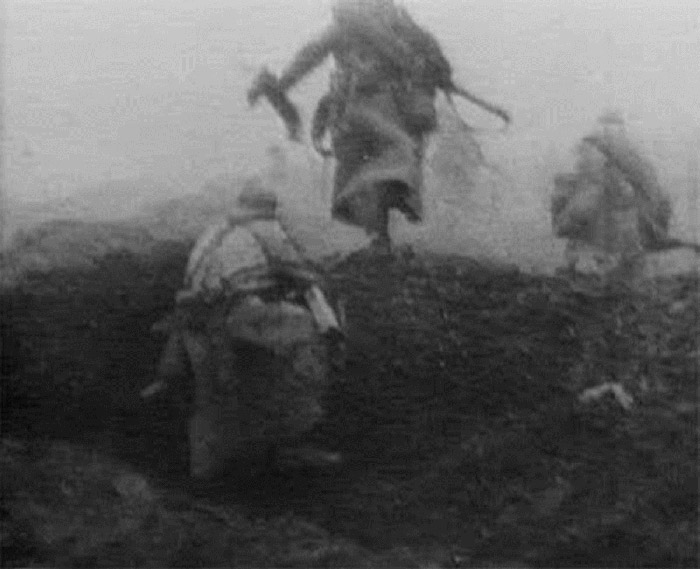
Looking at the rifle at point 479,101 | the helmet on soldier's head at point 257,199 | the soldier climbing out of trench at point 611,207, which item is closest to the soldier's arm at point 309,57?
the rifle at point 479,101

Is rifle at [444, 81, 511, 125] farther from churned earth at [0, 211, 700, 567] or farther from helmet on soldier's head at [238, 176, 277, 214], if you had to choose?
helmet on soldier's head at [238, 176, 277, 214]

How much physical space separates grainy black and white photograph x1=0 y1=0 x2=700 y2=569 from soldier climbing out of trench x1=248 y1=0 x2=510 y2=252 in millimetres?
11

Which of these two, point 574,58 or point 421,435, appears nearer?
point 421,435

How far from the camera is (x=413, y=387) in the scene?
5.21 metres

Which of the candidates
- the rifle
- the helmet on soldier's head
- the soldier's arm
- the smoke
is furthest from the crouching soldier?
the rifle

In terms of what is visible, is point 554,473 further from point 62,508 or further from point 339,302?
point 62,508

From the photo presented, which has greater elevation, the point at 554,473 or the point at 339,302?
the point at 339,302

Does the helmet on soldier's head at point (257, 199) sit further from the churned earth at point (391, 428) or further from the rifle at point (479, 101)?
the rifle at point (479, 101)

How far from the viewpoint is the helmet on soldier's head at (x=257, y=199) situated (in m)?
5.11

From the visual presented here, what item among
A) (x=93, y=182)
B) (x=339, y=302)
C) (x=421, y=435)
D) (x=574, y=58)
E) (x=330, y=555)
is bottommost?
(x=330, y=555)

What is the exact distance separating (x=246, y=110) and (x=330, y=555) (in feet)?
6.02

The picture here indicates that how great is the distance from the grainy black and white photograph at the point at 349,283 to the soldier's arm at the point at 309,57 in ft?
0.04

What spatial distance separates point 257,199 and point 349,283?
52cm

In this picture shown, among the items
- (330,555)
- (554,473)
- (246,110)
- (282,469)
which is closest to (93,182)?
(246,110)
